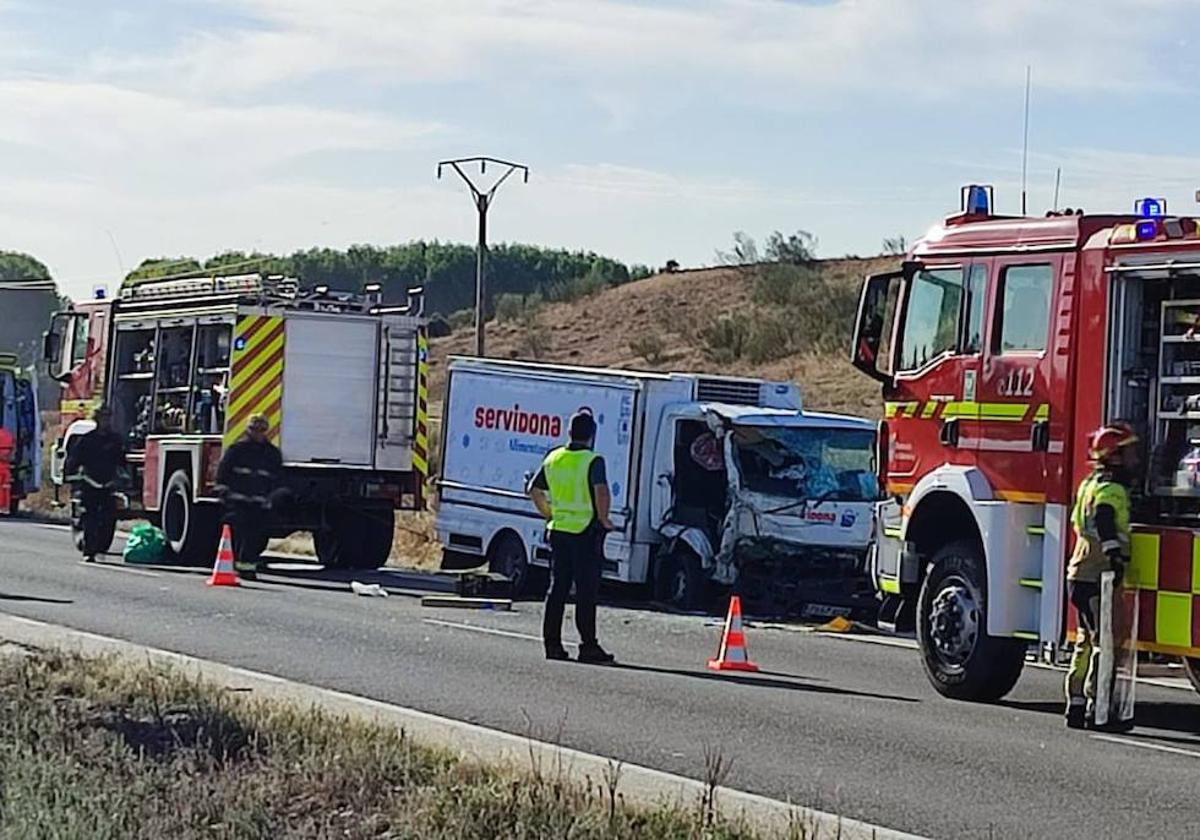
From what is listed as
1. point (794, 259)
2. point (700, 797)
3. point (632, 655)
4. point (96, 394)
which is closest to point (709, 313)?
point (794, 259)

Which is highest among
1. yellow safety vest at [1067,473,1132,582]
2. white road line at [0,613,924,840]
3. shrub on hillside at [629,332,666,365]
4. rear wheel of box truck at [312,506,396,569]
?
shrub on hillside at [629,332,666,365]

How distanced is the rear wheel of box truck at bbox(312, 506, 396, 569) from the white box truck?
207cm

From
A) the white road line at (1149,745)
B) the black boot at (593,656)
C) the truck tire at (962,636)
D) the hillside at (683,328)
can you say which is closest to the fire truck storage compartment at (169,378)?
the black boot at (593,656)

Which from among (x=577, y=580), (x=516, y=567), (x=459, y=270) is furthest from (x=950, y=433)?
(x=459, y=270)

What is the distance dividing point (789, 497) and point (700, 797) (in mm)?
11615

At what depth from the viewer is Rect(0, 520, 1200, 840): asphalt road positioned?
10555mm

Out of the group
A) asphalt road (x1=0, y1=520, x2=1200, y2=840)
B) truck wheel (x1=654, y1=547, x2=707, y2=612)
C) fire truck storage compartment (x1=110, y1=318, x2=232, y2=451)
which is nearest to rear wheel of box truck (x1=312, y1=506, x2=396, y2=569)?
fire truck storage compartment (x1=110, y1=318, x2=232, y2=451)

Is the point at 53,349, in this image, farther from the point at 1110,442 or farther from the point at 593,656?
the point at 1110,442

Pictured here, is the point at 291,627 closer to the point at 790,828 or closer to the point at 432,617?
the point at 432,617

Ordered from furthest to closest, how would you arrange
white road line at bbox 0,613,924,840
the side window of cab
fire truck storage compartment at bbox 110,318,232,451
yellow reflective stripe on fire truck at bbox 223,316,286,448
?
1. fire truck storage compartment at bbox 110,318,232,451
2. yellow reflective stripe on fire truck at bbox 223,316,286,448
3. the side window of cab
4. white road line at bbox 0,613,924,840

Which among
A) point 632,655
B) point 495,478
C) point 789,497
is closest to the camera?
point 632,655

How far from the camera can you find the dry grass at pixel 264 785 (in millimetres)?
8430

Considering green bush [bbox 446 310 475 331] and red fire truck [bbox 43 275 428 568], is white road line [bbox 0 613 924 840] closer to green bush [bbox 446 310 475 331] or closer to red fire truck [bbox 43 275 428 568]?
red fire truck [bbox 43 275 428 568]

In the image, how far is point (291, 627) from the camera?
18.1m
